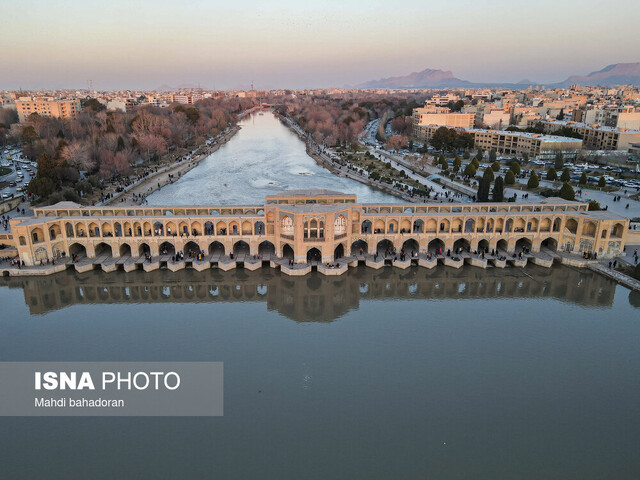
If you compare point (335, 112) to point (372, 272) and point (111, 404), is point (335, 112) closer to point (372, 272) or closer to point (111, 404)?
point (372, 272)

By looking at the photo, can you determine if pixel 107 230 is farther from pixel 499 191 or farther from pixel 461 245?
pixel 499 191

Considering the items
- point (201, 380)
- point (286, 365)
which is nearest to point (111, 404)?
point (201, 380)

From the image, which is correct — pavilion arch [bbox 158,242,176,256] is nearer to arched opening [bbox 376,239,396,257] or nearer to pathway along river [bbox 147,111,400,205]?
arched opening [bbox 376,239,396,257]

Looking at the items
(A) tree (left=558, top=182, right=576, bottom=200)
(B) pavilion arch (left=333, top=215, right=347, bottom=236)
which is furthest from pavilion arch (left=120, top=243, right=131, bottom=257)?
(A) tree (left=558, top=182, right=576, bottom=200)

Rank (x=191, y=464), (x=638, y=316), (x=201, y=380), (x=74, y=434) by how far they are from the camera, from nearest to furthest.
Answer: (x=191, y=464) < (x=74, y=434) < (x=201, y=380) < (x=638, y=316)

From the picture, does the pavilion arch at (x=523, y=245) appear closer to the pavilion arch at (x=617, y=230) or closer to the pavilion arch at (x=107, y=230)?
the pavilion arch at (x=617, y=230)

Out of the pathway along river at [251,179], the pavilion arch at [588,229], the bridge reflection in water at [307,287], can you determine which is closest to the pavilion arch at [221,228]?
the bridge reflection in water at [307,287]

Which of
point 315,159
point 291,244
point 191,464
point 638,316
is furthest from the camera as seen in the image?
point 315,159
